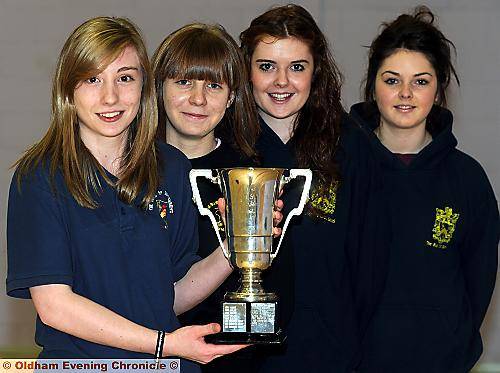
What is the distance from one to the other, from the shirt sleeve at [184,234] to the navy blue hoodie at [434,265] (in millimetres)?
923

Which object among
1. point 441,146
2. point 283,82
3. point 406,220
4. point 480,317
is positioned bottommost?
point 480,317

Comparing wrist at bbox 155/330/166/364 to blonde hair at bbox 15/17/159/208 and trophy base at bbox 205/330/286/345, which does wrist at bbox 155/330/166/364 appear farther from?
blonde hair at bbox 15/17/159/208

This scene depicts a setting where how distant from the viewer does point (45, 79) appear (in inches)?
177

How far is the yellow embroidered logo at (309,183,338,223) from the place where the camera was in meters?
2.91

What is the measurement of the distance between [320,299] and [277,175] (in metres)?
0.60

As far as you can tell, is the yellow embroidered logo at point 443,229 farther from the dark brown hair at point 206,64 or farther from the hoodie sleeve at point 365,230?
the dark brown hair at point 206,64

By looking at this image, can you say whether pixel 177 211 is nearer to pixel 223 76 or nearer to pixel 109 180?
pixel 109 180

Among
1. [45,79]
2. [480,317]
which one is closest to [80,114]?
[480,317]

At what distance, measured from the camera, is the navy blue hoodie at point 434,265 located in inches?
123

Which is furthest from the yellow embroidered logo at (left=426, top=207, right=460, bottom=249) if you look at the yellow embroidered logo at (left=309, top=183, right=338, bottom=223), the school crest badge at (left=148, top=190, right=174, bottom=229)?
the school crest badge at (left=148, top=190, right=174, bottom=229)

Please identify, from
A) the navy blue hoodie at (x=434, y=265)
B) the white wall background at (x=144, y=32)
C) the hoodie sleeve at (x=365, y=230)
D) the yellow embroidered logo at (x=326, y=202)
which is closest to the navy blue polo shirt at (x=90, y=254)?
the yellow embroidered logo at (x=326, y=202)

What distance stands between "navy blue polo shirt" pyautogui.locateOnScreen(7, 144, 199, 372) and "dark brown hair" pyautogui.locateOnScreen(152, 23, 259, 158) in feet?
1.85

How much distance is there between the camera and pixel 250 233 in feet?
7.89

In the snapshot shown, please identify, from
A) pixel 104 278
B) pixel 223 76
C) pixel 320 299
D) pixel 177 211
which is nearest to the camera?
pixel 104 278
